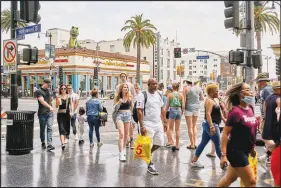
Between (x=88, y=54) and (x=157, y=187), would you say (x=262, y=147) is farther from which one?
(x=88, y=54)

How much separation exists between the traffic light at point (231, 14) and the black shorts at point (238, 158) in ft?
16.9

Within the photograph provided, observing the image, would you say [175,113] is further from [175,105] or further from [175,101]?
[175,101]

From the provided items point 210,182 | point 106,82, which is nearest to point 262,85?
point 210,182

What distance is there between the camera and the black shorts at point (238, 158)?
4.02 metres

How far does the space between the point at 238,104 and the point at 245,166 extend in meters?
0.79

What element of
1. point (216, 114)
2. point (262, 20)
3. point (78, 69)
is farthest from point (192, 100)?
point (78, 69)

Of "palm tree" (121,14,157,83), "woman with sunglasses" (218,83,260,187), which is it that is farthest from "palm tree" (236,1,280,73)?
"woman with sunglasses" (218,83,260,187)

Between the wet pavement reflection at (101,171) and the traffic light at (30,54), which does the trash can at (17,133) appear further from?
the traffic light at (30,54)

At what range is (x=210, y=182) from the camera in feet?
18.4

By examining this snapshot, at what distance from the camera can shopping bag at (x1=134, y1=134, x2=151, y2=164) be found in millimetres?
6066

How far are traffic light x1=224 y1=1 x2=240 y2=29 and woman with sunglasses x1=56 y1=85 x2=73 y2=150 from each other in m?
4.46

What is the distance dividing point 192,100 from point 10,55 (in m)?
4.35

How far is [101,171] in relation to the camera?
6266 mm

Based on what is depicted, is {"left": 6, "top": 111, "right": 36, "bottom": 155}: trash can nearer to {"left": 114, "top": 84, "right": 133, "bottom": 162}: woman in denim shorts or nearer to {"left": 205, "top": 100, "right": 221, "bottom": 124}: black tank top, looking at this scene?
{"left": 114, "top": 84, "right": 133, "bottom": 162}: woman in denim shorts
